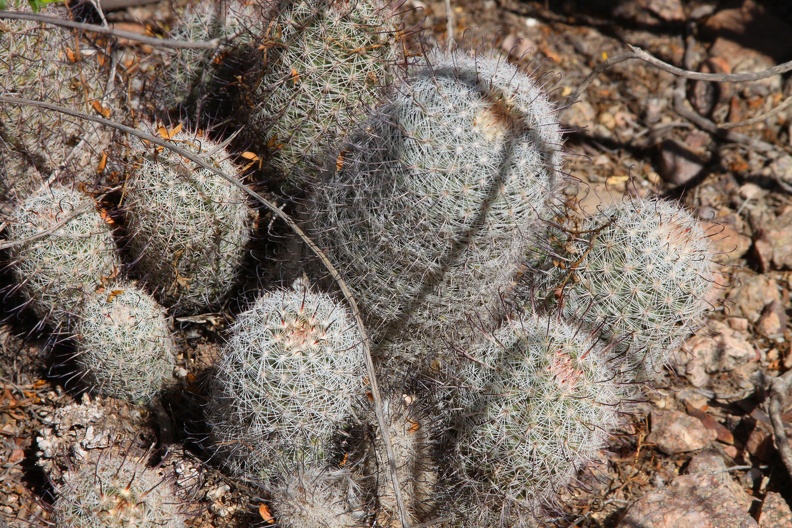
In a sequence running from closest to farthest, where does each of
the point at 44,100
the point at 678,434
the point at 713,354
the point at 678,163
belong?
1. the point at 44,100
2. the point at 678,434
3. the point at 713,354
4. the point at 678,163

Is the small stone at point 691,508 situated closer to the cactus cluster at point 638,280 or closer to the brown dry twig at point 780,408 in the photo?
the brown dry twig at point 780,408

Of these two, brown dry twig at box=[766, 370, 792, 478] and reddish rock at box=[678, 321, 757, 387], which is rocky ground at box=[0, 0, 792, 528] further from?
brown dry twig at box=[766, 370, 792, 478]

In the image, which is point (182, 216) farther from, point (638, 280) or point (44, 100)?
point (638, 280)

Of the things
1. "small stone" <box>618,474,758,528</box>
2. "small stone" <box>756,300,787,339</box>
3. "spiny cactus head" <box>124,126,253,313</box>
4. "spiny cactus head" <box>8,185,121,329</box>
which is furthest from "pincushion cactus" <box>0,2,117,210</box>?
"small stone" <box>756,300,787,339</box>

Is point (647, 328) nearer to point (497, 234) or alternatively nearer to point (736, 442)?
point (497, 234)

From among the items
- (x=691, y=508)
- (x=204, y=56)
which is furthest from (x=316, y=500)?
(x=204, y=56)

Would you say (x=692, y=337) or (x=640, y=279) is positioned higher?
(x=640, y=279)
